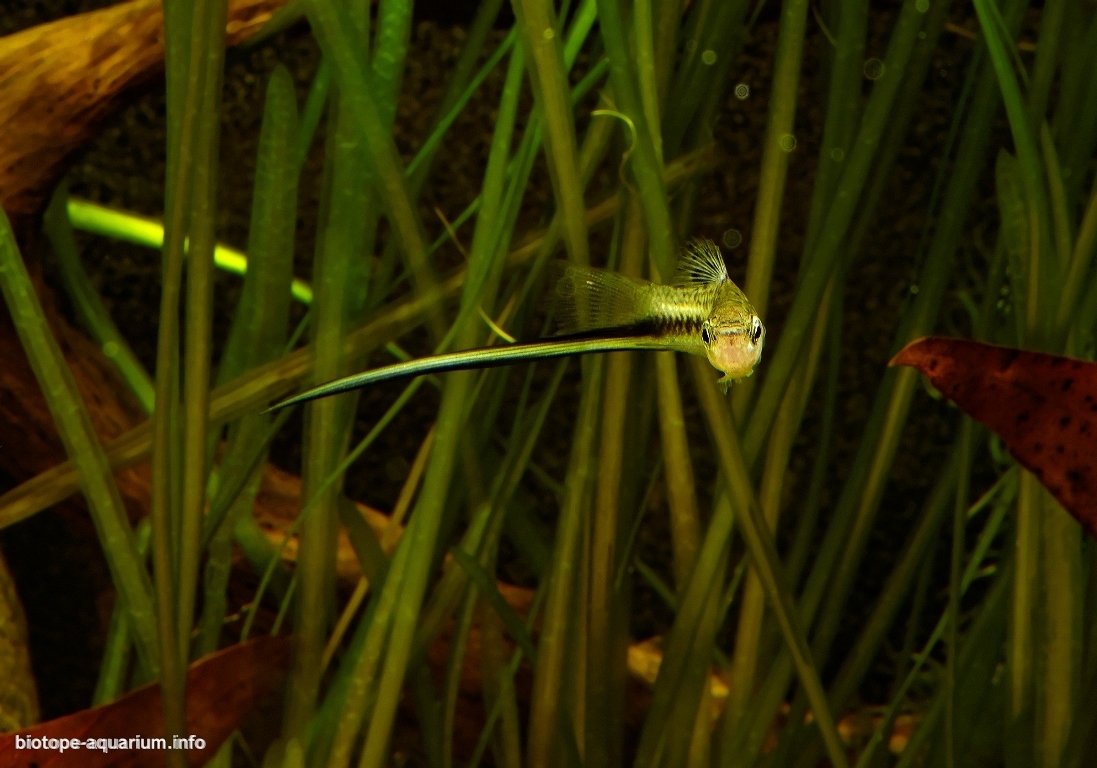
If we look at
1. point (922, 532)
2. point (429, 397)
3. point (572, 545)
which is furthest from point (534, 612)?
point (429, 397)

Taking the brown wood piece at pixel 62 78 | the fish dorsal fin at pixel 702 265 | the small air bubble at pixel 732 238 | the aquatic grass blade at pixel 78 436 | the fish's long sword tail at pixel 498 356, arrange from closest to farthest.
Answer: the fish's long sword tail at pixel 498 356
the fish dorsal fin at pixel 702 265
the aquatic grass blade at pixel 78 436
the brown wood piece at pixel 62 78
the small air bubble at pixel 732 238

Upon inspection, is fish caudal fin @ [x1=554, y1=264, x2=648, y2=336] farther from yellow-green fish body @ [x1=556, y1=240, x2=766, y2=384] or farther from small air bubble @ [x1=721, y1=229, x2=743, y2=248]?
small air bubble @ [x1=721, y1=229, x2=743, y2=248]

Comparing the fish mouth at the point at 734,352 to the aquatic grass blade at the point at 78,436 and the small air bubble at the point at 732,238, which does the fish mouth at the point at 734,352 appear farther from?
the small air bubble at the point at 732,238

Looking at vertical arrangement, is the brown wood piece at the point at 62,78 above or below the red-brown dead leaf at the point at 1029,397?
above

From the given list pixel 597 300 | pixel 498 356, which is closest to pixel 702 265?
pixel 597 300

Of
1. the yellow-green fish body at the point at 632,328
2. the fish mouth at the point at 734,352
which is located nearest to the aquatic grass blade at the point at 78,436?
the yellow-green fish body at the point at 632,328

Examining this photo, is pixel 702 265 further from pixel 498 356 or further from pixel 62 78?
pixel 62 78

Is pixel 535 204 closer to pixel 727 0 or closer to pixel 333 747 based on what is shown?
pixel 727 0
